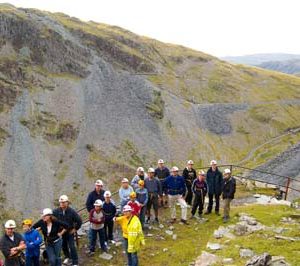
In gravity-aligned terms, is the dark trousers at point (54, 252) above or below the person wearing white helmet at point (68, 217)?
below

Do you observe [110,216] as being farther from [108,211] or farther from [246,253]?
[246,253]

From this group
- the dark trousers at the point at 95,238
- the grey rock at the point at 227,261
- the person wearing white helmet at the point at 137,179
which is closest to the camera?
the grey rock at the point at 227,261

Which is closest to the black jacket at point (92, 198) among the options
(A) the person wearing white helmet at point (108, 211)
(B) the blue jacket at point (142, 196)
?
(A) the person wearing white helmet at point (108, 211)

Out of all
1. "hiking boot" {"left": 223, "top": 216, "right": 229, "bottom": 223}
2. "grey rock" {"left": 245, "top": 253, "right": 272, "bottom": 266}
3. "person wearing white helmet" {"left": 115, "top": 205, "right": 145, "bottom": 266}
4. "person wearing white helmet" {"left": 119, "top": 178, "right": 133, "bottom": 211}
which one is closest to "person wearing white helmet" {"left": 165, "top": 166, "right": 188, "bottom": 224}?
"hiking boot" {"left": 223, "top": 216, "right": 229, "bottom": 223}

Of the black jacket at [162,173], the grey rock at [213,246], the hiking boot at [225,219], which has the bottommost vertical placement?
the grey rock at [213,246]

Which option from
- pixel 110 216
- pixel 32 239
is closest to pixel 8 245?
pixel 32 239

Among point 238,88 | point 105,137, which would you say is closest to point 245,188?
point 105,137

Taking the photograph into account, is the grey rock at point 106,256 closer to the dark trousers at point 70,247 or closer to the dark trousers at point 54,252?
the dark trousers at point 70,247

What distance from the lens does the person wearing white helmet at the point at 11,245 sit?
44.4ft

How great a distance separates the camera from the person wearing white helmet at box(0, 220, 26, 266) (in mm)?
13523

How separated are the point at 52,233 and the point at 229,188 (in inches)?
375

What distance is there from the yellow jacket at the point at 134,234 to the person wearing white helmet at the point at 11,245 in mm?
3534

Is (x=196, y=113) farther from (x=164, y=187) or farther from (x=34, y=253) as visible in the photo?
(x=34, y=253)

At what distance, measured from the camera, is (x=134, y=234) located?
1445 cm
